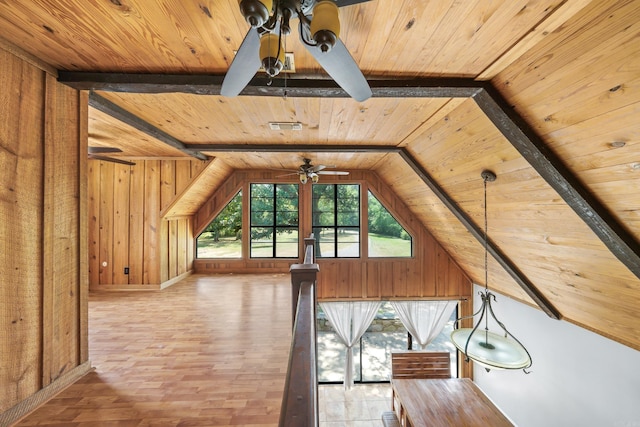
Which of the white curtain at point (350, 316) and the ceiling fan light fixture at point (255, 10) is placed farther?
the white curtain at point (350, 316)

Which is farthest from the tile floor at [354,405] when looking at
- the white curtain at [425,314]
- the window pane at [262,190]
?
the window pane at [262,190]

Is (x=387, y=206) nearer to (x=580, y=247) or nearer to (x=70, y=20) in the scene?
(x=580, y=247)

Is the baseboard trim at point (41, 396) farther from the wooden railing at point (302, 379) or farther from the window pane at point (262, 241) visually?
the window pane at point (262, 241)

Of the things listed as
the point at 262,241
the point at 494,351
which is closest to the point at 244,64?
the point at 494,351

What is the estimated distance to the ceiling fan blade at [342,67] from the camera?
1.03 m

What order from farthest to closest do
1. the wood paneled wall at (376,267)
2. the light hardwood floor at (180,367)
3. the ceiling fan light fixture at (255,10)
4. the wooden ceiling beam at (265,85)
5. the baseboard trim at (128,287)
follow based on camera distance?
the wood paneled wall at (376,267) < the baseboard trim at (128,287) < the wooden ceiling beam at (265,85) < the light hardwood floor at (180,367) < the ceiling fan light fixture at (255,10)

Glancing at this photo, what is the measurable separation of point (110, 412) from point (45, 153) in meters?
1.65

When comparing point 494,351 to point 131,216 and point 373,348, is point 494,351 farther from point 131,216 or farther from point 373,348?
point 131,216

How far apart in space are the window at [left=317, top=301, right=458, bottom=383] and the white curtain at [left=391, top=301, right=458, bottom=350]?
0.27 meters

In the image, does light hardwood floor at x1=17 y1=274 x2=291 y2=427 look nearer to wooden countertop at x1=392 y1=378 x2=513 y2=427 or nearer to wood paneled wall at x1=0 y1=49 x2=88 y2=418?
wood paneled wall at x1=0 y1=49 x2=88 y2=418

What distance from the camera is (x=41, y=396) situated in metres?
1.58

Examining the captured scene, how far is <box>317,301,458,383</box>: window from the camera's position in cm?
579

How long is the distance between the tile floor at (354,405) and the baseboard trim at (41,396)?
3.62m

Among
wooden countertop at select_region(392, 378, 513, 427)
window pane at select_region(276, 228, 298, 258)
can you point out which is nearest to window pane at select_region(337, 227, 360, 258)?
window pane at select_region(276, 228, 298, 258)
